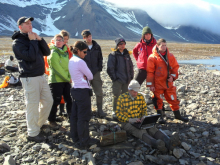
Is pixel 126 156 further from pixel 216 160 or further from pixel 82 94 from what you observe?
pixel 216 160

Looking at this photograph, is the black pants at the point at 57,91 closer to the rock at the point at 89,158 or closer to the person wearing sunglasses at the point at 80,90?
the person wearing sunglasses at the point at 80,90

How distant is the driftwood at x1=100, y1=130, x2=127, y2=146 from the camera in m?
4.48

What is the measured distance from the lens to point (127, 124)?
16.4 feet

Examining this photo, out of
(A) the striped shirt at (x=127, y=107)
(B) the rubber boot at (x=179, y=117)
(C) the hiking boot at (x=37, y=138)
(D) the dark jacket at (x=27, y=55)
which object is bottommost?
(C) the hiking boot at (x=37, y=138)

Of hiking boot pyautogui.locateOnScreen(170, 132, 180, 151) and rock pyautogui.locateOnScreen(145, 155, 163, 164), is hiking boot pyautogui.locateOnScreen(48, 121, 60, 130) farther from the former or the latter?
hiking boot pyautogui.locateOnScreen(170, 132, 180, 151)

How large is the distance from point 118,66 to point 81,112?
2187 millimetres

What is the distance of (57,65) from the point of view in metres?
5.24

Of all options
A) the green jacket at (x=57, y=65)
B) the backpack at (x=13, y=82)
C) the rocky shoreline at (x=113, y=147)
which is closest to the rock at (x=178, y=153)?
the rocky shoreline at (x=113, y=147)

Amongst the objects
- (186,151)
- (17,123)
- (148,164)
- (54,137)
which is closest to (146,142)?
(148,164)

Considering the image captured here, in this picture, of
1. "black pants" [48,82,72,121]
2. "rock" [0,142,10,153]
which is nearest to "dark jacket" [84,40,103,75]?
"black pants" [48,82,72,121]

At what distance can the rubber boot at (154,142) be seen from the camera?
13.6 feet

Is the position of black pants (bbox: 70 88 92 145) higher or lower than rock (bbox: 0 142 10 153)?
higher

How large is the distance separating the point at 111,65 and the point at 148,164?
3024 mm

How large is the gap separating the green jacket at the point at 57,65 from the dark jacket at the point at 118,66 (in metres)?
1.37
